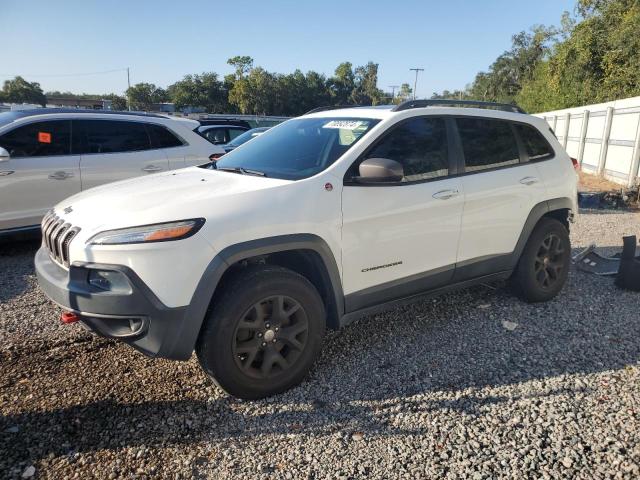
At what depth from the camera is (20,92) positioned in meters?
67.8

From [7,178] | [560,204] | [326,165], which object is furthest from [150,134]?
[560,204]

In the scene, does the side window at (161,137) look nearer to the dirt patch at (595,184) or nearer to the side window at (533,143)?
the side window at (533,143)

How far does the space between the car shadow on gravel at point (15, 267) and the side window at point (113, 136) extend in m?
1.54

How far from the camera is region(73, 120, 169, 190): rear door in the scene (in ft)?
20.0

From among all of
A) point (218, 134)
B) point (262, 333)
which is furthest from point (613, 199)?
point (218, 134)

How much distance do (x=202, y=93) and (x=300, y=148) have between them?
6549 cm

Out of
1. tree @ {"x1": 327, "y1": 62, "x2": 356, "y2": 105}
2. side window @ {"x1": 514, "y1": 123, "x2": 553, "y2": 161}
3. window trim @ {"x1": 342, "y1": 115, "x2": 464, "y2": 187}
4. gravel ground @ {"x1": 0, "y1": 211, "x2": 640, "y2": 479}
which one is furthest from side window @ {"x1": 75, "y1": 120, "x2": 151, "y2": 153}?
tree @ {"x1": 327, "y1": 62, "x2": 356, "y2": 105}

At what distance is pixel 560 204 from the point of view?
450 centimetres

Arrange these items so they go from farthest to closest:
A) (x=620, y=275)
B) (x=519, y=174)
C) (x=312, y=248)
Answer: (x=620, y=275), (x=519, y=174), (x=312, y=248)

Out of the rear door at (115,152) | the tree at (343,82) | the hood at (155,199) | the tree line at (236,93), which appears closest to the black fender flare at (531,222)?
the hood at (155,199)

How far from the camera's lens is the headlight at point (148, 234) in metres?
2.49

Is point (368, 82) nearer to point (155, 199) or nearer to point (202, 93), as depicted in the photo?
point (202, 93)

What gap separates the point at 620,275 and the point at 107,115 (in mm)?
6516

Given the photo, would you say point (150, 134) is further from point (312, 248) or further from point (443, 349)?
point (443, 349)
